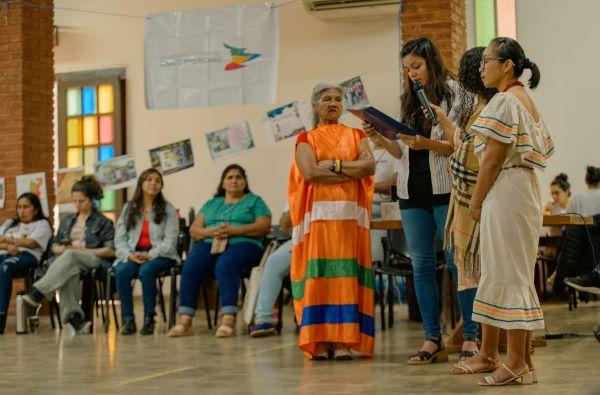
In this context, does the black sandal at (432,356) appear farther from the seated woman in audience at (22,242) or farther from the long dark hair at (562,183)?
the long dark hair at (562,183)

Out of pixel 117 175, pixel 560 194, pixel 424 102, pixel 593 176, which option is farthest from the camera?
pixel 560 194

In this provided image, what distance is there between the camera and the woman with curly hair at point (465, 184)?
152 inches

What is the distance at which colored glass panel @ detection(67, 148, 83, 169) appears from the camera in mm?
10820

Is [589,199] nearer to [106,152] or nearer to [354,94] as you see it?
[354,94]

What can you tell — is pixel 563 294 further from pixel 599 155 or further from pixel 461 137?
pixel 461 137

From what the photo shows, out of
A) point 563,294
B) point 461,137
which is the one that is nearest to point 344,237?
point 461,137

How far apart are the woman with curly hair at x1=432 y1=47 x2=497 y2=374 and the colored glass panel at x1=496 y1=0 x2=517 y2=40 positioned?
21.9 feet

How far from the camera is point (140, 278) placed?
6.56m

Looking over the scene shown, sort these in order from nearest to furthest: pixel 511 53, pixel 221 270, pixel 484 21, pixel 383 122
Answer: pixel 511 53
pixel 383 122
pixel 221 270
pixel 484 21

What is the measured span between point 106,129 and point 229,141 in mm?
2731

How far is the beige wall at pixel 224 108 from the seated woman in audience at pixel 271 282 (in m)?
3.83

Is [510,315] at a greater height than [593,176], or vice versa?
[593,176]

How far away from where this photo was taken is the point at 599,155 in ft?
33.2

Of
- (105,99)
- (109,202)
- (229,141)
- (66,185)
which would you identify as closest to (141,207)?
(229,141)
